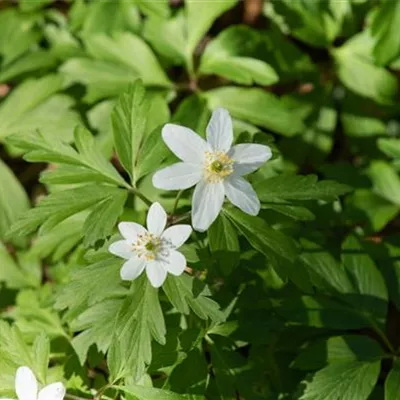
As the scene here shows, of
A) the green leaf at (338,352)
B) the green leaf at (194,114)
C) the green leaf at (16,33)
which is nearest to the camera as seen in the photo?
the green leaf at (338,352)

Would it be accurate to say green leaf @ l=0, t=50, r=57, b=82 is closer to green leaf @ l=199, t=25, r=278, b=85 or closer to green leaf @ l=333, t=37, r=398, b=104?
green leaf @ l=199, t=25, r=278, b=85

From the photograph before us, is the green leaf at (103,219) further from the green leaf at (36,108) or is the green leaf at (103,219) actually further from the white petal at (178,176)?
the green leaf at (36,108)

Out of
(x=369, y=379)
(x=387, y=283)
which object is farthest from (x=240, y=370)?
(x=387, y=283)

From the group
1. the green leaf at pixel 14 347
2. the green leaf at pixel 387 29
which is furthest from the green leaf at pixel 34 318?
the green leaf at pixel 387 29

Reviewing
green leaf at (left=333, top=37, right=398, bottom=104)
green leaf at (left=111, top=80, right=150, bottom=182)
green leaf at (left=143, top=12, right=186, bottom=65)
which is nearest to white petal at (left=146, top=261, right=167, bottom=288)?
green leaf at (left=111, top=80, right=150, bottom=182)

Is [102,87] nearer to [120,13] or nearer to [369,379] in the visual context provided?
[120,13]

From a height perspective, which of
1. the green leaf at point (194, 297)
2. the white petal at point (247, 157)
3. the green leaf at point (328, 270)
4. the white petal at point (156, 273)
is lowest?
the green leaf at point (328, 270)

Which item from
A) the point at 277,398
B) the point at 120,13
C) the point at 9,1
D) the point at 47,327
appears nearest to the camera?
the point at 277,398
